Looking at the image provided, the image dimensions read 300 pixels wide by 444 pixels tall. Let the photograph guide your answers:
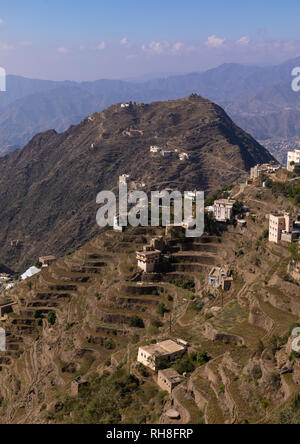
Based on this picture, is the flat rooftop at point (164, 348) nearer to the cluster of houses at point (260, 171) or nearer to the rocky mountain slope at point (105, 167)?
the cluster of houses at point (260, 171)

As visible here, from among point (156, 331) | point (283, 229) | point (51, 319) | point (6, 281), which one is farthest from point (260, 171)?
point (6, 281)

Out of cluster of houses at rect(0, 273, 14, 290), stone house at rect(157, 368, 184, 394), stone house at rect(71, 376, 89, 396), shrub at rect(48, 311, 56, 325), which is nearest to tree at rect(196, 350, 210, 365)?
stone house at rect(157, 368, 184, 394)

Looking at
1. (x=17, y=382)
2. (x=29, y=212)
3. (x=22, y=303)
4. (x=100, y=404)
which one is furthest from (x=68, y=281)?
(x=29, y=212)

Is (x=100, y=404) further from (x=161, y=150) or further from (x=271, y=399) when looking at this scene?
(x=161, y=150)

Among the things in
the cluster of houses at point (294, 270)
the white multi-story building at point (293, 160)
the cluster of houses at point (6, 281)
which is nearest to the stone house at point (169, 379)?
the cluster of houses at point (294, 270)

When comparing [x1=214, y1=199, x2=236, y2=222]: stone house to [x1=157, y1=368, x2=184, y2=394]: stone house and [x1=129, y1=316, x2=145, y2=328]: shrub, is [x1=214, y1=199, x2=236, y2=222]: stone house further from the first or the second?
[x1=157, y1=368, x2=184, y2=394]: stone house

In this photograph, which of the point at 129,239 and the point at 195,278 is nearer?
the point at 195,278
